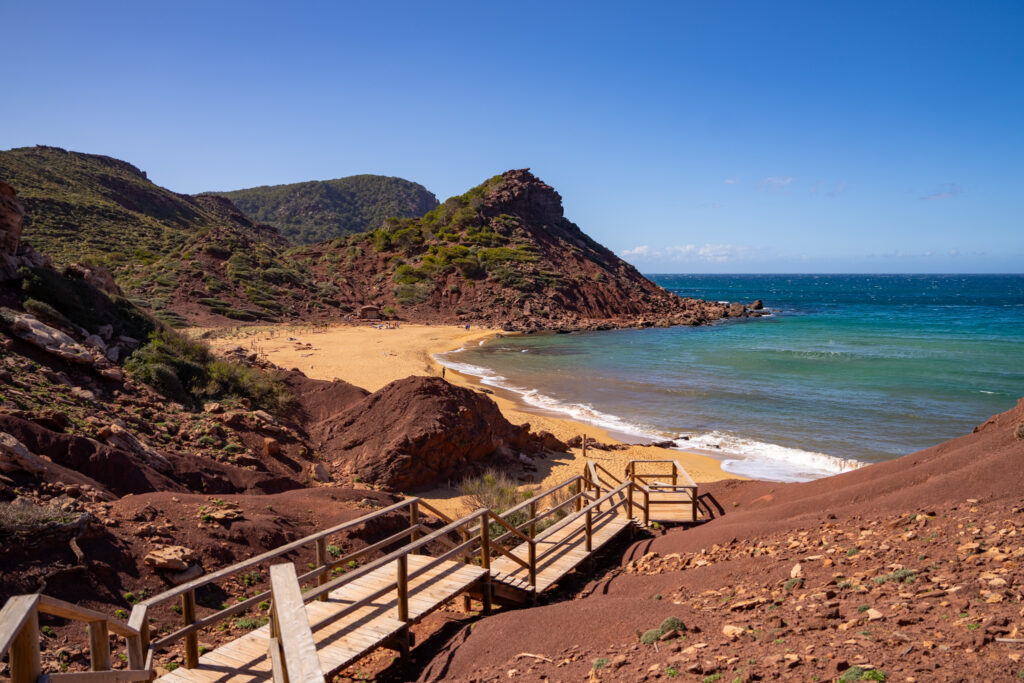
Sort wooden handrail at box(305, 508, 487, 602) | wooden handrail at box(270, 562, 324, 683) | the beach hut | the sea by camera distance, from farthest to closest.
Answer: the beach hut
the sea
wooden handrail at box(305, 508, 487, 602)
wooden handrail at box(270, 562, 324, 683)

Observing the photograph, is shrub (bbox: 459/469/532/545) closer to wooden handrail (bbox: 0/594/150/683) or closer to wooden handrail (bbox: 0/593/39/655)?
wooden handrail (bbox: 0/594/150/683)

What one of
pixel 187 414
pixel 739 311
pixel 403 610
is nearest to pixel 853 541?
pixel 403 610

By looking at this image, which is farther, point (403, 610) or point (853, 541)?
point (853, 541)

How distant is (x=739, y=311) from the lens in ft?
250

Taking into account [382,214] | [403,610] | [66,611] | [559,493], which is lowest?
[559,493]

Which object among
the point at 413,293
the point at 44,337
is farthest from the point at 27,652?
the point at 413,293

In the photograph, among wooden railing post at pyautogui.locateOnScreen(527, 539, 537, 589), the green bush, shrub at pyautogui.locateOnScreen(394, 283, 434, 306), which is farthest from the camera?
shrub at pyautogui.locateOnScreen(394, 283, 434, 306)

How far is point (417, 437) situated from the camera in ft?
45.1

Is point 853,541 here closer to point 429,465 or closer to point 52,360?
point 429,465

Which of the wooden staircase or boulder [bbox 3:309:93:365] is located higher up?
boulder [bbox 3:309:93:365]

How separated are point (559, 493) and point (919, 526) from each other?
24.7ft

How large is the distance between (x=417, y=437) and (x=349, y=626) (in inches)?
319

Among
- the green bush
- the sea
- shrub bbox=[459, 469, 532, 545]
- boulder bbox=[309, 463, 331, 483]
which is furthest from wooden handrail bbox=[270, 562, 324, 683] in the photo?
the sea

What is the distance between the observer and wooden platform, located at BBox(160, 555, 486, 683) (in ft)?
16.7
